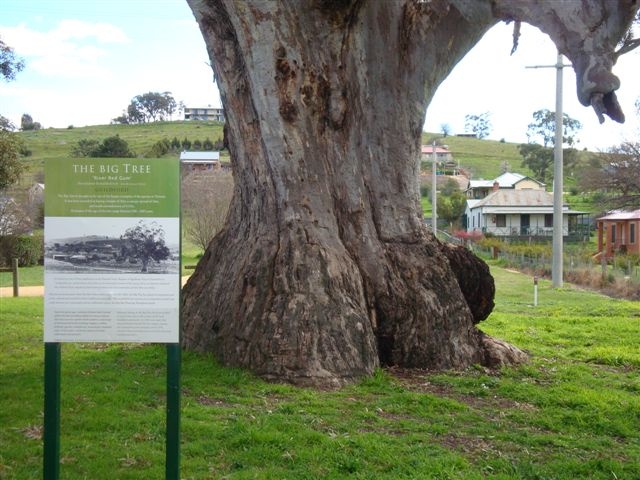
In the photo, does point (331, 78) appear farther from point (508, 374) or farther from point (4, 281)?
point (4, 281)

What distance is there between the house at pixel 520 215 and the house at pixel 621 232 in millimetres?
15268

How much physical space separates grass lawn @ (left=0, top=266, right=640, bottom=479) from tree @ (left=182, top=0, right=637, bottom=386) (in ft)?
1.53

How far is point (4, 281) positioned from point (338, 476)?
28115 millimetres

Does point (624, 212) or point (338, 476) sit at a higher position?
point (624, 212)

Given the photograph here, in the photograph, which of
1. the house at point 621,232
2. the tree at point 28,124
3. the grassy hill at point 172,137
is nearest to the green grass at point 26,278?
the house at point 621,232

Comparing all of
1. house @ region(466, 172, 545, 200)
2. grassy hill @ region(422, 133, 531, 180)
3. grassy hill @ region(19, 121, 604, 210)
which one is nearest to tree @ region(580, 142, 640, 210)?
house @ region(466, 172, 545, 200)

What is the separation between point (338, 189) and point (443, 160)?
116360 millimetres

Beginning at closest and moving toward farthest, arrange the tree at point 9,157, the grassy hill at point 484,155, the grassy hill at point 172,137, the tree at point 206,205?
the tree at point 9,157 < the tree at point 206,205 < the grassy hill at point 172,137 < the grassy hill at point 484,155

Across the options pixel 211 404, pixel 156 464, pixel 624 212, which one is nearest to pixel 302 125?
pixel 211 404

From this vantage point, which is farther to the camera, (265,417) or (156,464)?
(265,417)

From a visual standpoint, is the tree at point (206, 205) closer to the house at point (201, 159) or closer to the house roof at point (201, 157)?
the house at point (201, 159)

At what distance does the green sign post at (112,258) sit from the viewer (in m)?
4.55

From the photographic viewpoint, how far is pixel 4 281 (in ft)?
98.9

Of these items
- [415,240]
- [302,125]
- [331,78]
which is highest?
[331,78]
